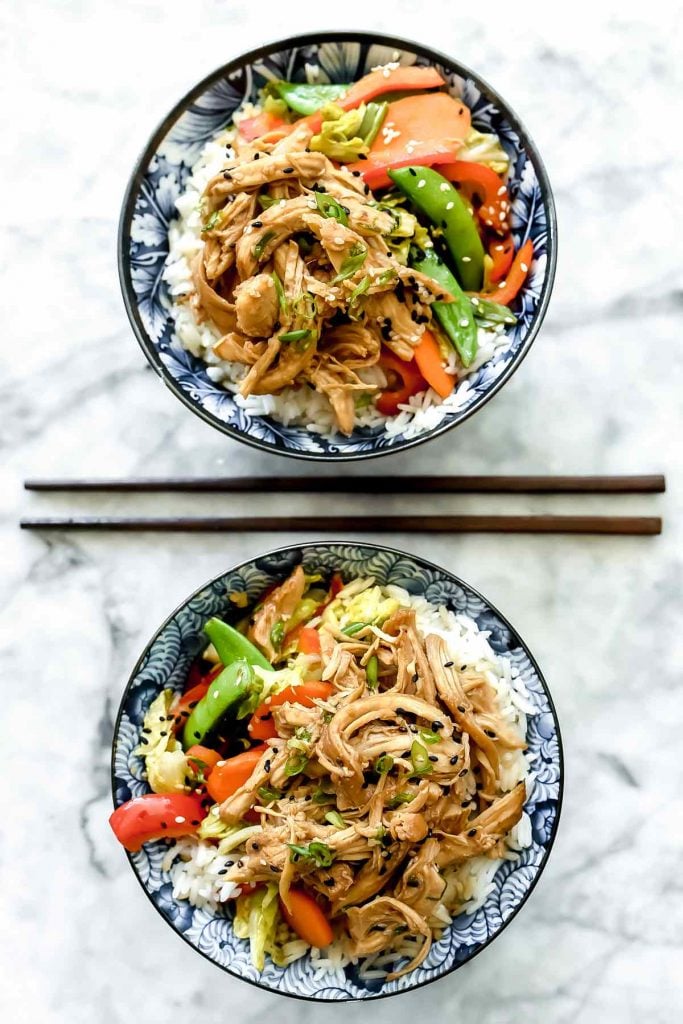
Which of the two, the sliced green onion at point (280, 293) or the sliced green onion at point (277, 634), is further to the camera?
the sliced green onion at point (277, 634)

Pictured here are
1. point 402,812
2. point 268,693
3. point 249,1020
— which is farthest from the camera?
point 249,1020

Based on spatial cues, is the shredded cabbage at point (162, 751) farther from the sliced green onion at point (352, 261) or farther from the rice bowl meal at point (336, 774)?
the sliced green onion at point (352, 261)

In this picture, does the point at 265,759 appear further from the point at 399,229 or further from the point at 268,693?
the point at 399,229

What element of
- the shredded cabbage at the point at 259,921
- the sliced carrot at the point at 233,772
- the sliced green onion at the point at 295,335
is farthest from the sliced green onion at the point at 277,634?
the sliced green onion at the point at 295,335

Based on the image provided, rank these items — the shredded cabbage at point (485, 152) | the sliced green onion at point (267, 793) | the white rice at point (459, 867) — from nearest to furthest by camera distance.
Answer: the sliced green onion at point (267, 793) < the white rice at point (459, 867) < the shredded cabbage at point (485, 152)

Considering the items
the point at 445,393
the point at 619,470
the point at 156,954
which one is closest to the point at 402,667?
the point at 445,393

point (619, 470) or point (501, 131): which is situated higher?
point (501, 131)

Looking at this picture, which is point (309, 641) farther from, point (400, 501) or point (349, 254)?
point (349, 254)
